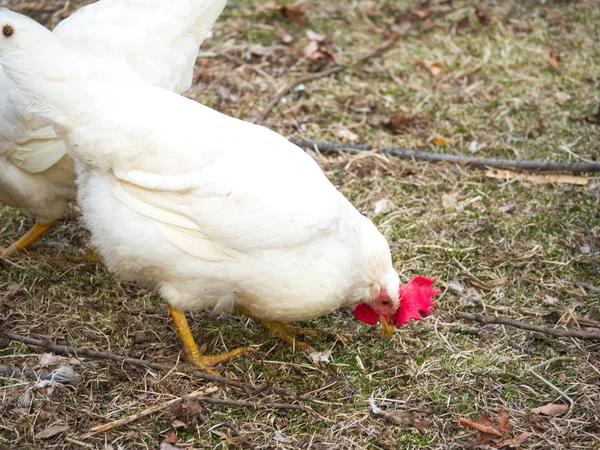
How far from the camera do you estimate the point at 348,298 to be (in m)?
3.36

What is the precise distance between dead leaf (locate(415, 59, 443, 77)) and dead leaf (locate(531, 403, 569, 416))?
11.5 ft

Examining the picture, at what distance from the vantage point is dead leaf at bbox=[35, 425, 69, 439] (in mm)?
2928

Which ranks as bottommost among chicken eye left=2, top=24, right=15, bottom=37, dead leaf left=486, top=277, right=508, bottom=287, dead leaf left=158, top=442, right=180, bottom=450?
dead leaf left=486, top=277, right=508, bottom=287

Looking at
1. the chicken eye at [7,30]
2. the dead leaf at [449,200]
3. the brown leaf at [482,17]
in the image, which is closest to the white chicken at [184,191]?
the chicken eye at [7,30]

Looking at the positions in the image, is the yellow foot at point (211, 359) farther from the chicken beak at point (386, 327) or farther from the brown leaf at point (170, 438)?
the chicken beak at point (386, 327)

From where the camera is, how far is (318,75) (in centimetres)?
588

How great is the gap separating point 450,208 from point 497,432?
186cm

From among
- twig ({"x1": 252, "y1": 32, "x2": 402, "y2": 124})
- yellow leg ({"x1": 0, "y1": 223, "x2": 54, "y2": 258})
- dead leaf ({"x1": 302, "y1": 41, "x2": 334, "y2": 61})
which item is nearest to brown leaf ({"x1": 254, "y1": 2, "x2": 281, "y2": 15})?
dead leaf ({"x1": 302, "y1": 41, "x2": 334, "y2": 61})

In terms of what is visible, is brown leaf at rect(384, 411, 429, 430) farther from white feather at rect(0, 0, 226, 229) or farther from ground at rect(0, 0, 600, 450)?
white feather at rect(0, 0, 226, 229)

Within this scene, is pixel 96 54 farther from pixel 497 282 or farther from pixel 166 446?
pixel 497 282

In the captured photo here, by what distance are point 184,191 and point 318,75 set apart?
3.16 meters

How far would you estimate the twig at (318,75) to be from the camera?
17.7ft

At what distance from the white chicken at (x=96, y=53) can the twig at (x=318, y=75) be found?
143 cm

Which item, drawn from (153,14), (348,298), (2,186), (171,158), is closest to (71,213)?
(2,186)
